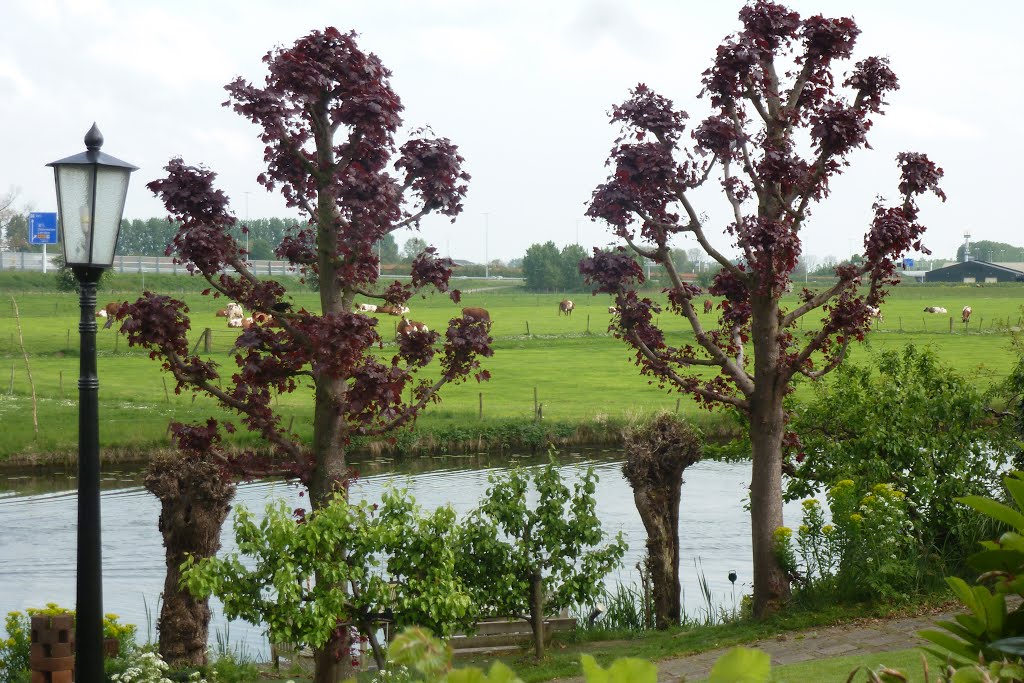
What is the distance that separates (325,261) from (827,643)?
576 centimetres

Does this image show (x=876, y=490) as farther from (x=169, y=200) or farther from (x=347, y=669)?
(x=169, y=200)

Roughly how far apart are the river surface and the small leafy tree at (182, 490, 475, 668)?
4385mm

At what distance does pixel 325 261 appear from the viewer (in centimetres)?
1071

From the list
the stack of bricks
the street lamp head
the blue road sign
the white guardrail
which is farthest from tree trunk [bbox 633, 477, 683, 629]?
the blue road sign

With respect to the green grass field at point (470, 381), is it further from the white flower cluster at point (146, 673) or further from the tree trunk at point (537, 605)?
the white flower cluster at point (146, 673)

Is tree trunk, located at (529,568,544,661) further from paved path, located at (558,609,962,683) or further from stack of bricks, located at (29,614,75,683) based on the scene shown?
stack of bricks, located at (29,614,75,683)

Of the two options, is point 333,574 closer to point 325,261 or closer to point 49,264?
point 325,261

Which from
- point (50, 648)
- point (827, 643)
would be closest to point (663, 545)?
point (827, 643)

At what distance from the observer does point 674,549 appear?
13414 millimetres

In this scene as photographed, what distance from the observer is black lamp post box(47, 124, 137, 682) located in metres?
7.29

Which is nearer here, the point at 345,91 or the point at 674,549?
the point at 345,91

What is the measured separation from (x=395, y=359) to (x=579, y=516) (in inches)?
107

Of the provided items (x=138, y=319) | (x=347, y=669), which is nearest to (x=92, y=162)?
(x=138, y=319)

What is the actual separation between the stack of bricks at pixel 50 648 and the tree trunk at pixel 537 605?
178 inches
